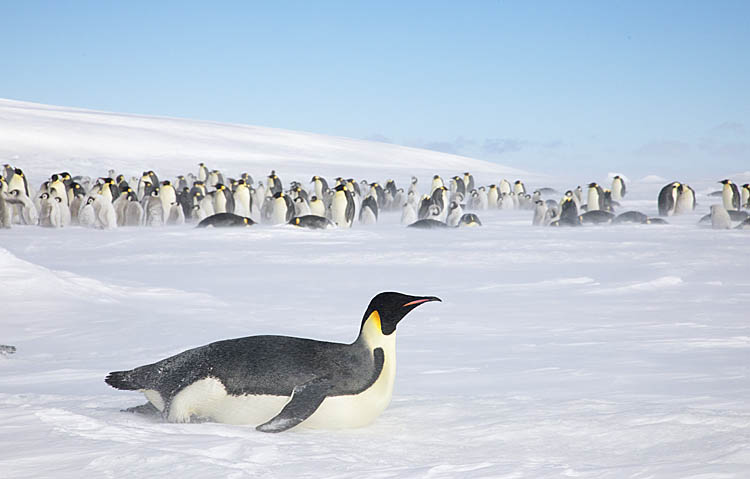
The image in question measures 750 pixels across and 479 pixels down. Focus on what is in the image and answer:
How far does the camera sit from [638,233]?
49.1ft

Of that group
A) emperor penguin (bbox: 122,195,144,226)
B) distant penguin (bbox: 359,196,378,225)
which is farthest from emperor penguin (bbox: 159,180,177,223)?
distant penguin (bbox: 359,196,378,225)

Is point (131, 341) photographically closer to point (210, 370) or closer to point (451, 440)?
point (210, 370)

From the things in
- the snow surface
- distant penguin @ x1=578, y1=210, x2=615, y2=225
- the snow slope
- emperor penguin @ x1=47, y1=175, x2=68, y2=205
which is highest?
the snow slope

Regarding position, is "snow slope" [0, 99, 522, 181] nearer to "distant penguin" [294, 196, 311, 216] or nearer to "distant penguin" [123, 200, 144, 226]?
"distant penguin" [123, 200, 144, 226]

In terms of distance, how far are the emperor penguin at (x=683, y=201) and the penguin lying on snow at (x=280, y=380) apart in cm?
2038

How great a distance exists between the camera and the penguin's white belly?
2.97 meters

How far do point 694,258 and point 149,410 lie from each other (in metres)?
8.90

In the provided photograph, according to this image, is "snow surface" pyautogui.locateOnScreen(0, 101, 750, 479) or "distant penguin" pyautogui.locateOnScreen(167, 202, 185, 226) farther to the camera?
"distant penguin" pyautogui.locateOnScreen(167, 202, 185, 226)

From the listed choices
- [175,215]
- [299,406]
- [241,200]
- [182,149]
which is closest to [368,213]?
[241,200]

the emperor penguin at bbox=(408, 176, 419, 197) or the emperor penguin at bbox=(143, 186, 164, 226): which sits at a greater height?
the emperor penguin at bbox=(408, 176, 419, 197)

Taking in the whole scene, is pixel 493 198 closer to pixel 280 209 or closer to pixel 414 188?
pixel 414 188

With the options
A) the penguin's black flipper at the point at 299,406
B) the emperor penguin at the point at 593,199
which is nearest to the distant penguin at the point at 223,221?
the emperor penguin at the point at 593,199

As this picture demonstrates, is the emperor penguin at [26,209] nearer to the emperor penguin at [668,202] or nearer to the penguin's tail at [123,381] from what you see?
the penguin's tail at [123,381]

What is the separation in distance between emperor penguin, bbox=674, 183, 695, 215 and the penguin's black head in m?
20.4
